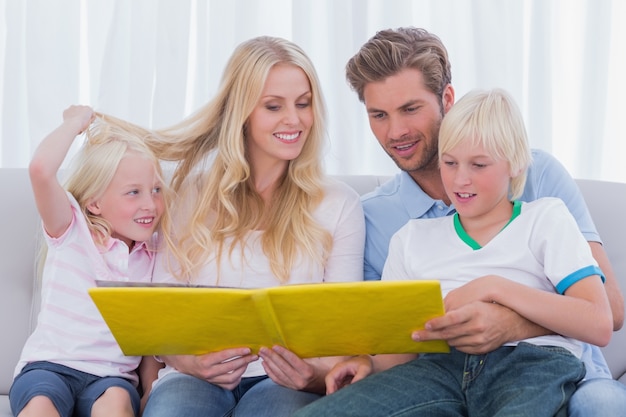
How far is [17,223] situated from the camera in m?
2.27

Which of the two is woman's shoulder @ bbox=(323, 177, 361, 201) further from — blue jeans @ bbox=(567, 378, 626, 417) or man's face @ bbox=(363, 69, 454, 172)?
blue jeans @ bbox=(567, 378, 626, 417)

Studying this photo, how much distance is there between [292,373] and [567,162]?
177 cm

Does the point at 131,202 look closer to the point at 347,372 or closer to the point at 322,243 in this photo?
the point at 322,243

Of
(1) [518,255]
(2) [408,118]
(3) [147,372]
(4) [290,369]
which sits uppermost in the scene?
(2) [408,118]

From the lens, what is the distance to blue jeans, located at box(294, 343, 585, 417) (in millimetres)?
1562

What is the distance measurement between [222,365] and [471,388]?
499 millimetres

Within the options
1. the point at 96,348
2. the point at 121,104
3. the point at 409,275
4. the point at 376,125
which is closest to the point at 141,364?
the point at 96,348

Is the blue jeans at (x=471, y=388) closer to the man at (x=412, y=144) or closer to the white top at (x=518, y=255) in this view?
the white top at (x=518, y=255)


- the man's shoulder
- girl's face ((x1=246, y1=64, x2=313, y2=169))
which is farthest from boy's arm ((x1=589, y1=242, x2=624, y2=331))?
girl's face ((x1=246, y1=64, x2=313, y2=169))

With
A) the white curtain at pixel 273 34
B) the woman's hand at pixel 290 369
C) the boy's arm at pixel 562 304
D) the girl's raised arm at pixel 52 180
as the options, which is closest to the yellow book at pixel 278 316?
the woman's hand at pixel 290 369

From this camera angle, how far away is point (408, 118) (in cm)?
219

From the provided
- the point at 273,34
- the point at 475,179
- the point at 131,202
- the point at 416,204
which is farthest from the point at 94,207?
the point at 273,34

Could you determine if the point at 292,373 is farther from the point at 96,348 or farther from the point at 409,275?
the point at 96,348

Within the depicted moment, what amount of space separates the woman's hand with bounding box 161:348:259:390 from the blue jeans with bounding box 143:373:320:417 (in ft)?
0.09
